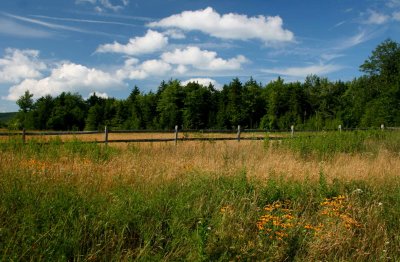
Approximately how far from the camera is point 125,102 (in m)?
71.5

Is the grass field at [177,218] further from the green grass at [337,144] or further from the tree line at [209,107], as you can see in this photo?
the tree line at [209,107]

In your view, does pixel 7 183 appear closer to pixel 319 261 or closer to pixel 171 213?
pixel 171 213

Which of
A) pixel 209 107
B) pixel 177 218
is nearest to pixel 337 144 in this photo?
pixel 177 218

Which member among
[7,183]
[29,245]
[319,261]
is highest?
[7,183]

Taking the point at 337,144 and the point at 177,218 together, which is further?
the point at 337,144

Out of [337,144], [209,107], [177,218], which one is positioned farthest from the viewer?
[209,107]

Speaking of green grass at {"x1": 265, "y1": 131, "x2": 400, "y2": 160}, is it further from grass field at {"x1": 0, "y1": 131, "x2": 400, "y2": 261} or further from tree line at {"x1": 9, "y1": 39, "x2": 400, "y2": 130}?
tree line at {"x1": 9, "y1": 39, "x2": 400, "y2": 130}

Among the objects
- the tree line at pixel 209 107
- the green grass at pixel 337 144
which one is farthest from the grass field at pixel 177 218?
the tree line at pixel 209 107

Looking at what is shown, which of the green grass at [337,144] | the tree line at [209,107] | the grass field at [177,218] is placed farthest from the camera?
the tree line at [209,107]

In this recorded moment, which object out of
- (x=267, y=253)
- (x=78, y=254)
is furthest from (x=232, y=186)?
(x=78, y=254)

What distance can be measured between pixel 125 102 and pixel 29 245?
70280 millimetres

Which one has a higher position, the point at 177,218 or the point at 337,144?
the point at 337,144

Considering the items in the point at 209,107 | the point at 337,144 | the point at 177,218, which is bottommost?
the point at 177,218

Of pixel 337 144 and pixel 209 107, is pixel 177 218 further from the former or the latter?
pixel 209 107
